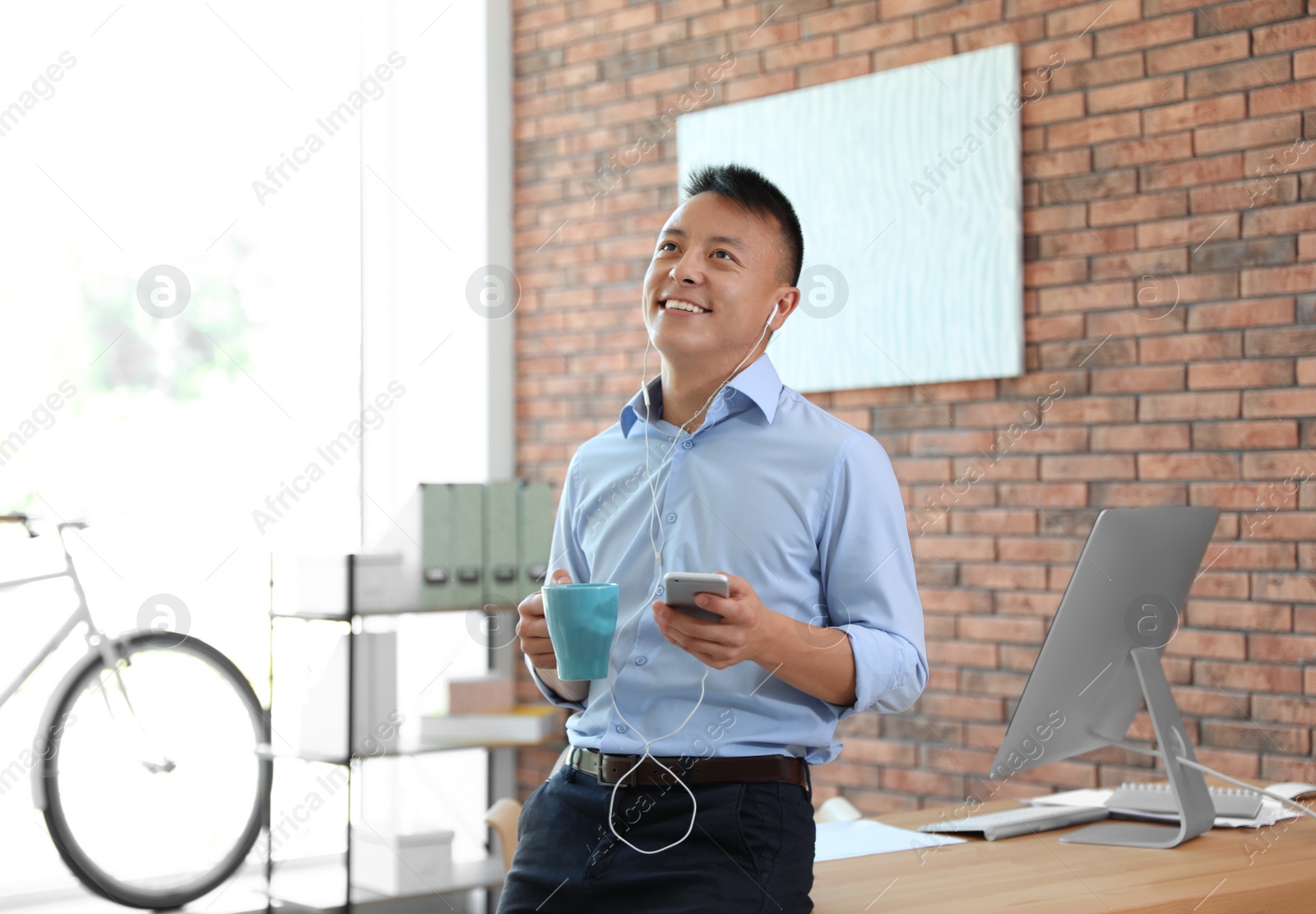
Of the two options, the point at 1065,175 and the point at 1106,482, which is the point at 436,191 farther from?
the point at 1106,482

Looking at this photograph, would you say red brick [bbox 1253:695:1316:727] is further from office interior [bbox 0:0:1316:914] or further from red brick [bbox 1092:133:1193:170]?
red brick [bbox 1092:133:1193:170]

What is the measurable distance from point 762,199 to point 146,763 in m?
2.63

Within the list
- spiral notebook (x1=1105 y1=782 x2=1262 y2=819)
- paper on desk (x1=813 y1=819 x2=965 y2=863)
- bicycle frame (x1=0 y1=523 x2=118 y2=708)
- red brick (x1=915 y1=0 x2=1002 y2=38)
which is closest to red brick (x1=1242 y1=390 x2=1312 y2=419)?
spiral notebook (x1=1105 y1=782 x2=1262 y2=819)

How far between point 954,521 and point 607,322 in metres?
1.49

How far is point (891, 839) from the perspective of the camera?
2.09 meters

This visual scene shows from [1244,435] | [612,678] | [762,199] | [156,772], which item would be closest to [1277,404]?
[1244,435]

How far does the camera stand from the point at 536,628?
1.73m

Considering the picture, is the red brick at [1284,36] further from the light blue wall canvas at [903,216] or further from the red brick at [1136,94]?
the light blue wall canvas at [903,216]

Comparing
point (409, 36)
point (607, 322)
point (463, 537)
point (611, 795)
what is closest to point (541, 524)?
point (463, 537)

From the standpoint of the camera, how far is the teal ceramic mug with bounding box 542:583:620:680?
62.6 inches

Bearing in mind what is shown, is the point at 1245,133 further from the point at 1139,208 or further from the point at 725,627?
the point at 725,627

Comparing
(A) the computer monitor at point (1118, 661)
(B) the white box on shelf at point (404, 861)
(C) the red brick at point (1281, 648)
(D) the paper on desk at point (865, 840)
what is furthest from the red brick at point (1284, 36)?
(B) the white box on shelf at point (404, 861)

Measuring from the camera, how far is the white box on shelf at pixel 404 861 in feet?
11.6

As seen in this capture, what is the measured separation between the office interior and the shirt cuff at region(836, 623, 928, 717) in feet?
2.19
